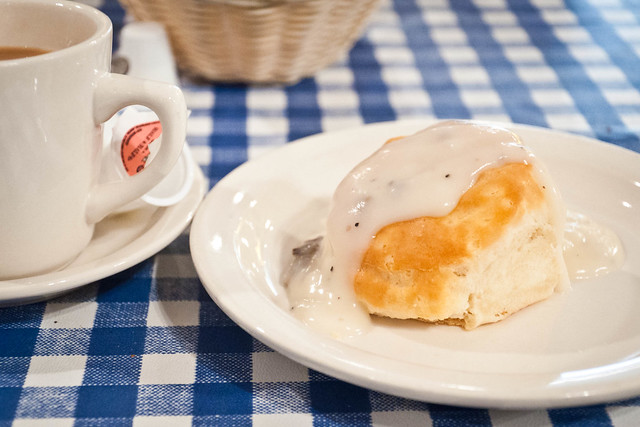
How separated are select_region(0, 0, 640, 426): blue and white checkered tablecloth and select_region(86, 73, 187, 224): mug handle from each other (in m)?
0.13

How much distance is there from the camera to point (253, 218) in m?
1.03

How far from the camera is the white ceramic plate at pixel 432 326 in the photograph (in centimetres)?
70

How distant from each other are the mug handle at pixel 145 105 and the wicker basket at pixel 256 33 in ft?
1.82

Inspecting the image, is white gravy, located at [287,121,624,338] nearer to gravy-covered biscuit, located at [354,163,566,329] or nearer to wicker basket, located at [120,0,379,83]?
gravy-covered biscuit, located at [354,163,566,329]

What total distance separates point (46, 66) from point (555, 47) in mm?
1535

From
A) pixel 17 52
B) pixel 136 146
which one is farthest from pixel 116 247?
pixel 17 52

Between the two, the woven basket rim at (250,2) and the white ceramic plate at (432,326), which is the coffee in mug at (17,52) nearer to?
the white ceramic plate at (432,326)

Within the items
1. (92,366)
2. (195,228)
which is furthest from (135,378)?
(195,228)

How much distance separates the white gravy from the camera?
89cm

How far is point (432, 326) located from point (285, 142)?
0.70 metres

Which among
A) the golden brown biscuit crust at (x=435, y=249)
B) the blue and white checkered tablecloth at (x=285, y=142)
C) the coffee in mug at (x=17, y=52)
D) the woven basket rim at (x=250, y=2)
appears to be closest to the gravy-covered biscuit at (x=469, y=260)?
the golden brown biscuit crust at (x=435, y=249)

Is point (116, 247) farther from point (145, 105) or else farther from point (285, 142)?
point (285, 142)

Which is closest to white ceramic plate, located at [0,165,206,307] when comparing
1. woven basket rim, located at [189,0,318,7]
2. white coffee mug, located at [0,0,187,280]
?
white coffee mug, located at [0,0,187,280]

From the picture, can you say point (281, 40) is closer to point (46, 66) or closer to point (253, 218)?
point (253, 218)
